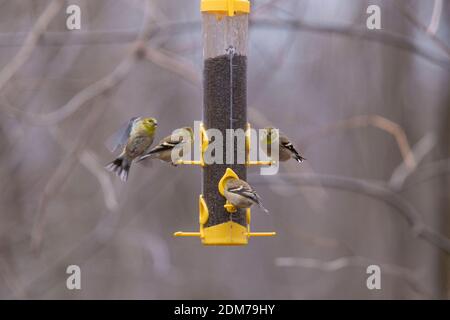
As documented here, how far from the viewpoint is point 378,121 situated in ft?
32.2

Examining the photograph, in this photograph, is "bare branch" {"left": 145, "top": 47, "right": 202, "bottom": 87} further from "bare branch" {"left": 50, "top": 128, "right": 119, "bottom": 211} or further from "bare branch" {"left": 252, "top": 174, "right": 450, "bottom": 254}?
"bare branch" {"left": 252, "top": 174, "right": 450, "bottom": 254}

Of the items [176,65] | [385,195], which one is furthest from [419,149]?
[176,65]

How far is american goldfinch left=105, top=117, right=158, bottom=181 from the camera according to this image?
27.1ft

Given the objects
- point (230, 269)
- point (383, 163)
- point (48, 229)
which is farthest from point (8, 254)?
point (383, 163)

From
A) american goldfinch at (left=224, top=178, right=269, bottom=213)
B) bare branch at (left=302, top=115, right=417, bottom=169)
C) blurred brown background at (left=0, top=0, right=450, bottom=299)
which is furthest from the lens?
blurred brown background at (left=0, top=0, right=450, bottom=299)

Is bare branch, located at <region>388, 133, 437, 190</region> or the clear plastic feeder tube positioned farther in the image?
bare branch, located at <region>388, 133, 437, 190</region>

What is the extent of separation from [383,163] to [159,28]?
422cm

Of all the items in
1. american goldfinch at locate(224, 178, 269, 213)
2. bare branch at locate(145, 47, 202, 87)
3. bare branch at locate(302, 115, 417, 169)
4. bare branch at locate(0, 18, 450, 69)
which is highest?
bare branch at locate(0, 18, 450, 69)

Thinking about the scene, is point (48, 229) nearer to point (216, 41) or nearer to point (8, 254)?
point (8, 254)

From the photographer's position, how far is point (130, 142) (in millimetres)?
8367

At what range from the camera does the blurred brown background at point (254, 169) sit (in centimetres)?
1111

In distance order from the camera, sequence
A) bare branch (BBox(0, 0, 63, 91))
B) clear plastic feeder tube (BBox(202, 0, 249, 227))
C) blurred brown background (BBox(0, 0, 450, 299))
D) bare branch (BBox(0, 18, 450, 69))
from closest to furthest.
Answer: clear plastic feeder tube (BBox(202, 0, 249, 227)) < bare branch (BBox(0, 0, 63, 91)) < bare branch (BBox(0, 18, 450, 69)) < blurred brown background (BBox(0, 0, 450, 299))

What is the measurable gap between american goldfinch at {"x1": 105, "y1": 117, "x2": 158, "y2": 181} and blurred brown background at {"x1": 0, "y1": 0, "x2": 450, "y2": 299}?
1.42 meters

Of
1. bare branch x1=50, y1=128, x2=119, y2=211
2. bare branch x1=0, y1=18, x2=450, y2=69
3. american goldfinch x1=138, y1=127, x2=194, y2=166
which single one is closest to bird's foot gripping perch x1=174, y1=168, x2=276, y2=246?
american goldfinch x1=138, y1=127, x2=194, y2=166
